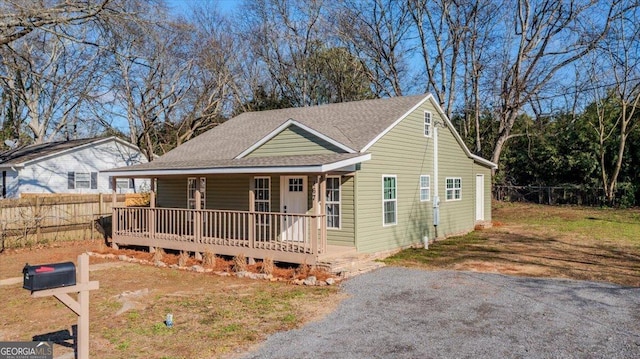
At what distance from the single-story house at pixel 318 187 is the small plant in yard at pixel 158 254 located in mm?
396

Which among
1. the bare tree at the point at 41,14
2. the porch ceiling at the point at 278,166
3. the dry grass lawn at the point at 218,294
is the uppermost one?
Answer: the bare tree at the point at 41,14

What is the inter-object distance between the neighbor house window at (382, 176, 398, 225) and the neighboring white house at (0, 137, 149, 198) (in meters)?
14.9

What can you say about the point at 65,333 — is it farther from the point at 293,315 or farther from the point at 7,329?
the point at 293,315

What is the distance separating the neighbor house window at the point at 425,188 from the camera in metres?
16.1

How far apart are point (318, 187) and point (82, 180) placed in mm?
18086

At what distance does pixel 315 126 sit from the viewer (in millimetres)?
14430

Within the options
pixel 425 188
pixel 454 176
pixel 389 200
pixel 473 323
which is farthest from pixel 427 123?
pixel 473 323

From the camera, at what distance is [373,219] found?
1345cm

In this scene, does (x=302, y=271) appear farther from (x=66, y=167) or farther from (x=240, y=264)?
(x=66, y=167)

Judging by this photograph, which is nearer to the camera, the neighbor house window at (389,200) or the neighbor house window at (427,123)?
the neighbor house window at (389,200)

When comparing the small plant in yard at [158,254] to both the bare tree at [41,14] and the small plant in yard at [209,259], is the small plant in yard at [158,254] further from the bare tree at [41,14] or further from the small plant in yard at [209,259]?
the bare tree at [41,14]

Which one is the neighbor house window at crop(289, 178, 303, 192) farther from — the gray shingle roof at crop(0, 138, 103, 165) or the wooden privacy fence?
the gray shingle roof at crop(0, 138, 103, 165)

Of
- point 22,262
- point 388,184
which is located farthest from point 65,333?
point 388,184

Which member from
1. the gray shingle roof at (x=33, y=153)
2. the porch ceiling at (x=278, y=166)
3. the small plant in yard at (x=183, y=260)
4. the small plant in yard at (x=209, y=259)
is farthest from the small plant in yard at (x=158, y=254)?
the gray shingle roof at (x=33, y=153)
